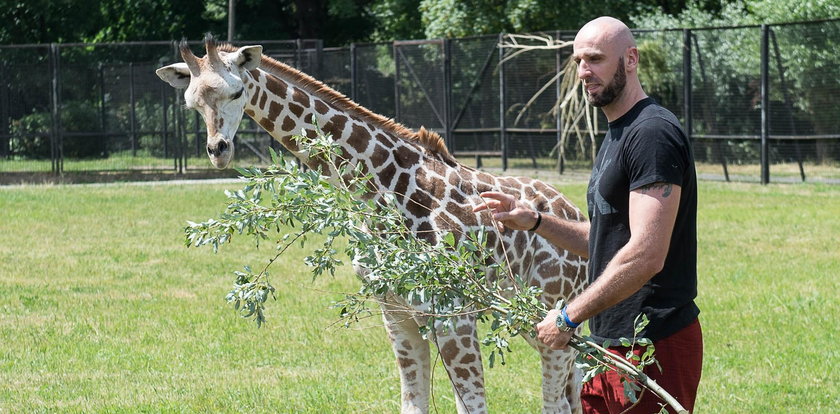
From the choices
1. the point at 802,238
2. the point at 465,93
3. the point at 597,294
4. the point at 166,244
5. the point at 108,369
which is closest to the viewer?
the point at 597,294

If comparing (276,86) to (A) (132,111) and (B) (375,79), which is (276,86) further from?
(B) (375,79)

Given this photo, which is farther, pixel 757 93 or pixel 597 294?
pixel 757 93

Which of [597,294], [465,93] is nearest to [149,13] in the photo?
[465,93]

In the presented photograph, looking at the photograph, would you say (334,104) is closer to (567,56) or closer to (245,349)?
(245,349)

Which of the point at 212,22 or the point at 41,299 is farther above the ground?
the point at 212,22

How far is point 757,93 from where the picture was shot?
67.7 feet

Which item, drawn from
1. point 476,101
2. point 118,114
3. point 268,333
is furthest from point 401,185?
point 118,114

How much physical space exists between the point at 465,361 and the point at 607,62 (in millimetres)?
2089

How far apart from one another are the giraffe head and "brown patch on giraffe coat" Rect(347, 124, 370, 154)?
1.76 ft

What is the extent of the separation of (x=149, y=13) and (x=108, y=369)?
30.4 meters

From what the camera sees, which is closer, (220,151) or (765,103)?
(220,151)

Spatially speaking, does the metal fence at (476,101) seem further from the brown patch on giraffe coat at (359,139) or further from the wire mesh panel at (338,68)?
the brown patch on giraffe coat at (359,139)

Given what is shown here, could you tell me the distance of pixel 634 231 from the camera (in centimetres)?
367

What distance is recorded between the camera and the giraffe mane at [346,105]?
5.83 meters
